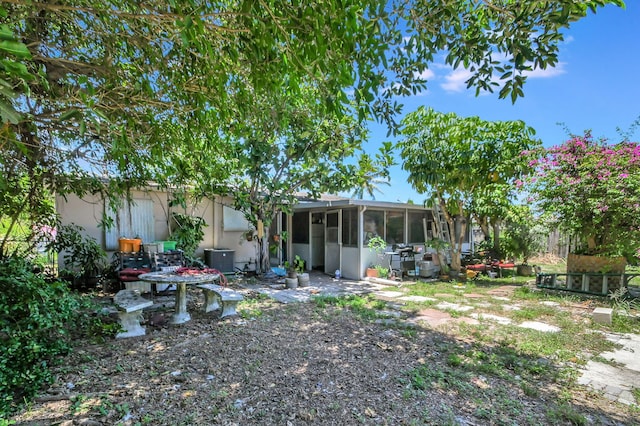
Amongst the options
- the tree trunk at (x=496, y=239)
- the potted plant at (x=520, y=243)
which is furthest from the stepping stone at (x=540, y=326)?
the tree trunk at (x=496, y=239)

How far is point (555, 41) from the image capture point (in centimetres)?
262

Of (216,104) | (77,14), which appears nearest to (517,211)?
(216,104)

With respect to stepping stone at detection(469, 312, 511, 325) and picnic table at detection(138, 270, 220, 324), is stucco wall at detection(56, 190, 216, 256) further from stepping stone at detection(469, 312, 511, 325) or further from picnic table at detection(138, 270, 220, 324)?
stepping stone at detection(469, 312, 511, 325)

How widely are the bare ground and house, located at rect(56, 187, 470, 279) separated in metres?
4.58

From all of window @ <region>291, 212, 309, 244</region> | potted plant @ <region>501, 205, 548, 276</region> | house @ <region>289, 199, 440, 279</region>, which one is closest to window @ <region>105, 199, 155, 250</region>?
house @ <region>289, 199, 440, 279</region>

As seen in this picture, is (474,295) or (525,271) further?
(525,271)

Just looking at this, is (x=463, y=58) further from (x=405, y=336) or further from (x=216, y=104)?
(x=405, y=336)

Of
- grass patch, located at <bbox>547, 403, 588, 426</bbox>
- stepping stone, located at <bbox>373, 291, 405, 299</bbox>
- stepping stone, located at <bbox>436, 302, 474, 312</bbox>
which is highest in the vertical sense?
grass patch, located at <bbox>547, 403, 588, 426</bbox>

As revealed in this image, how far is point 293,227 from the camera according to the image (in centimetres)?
1186

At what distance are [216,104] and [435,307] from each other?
16.5 ft

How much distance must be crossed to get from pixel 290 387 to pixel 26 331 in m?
2.41

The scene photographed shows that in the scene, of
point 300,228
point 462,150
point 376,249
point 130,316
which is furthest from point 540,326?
point 300,228

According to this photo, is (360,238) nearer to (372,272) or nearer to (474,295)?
(372,272)

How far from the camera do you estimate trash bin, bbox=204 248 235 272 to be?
345 inches
